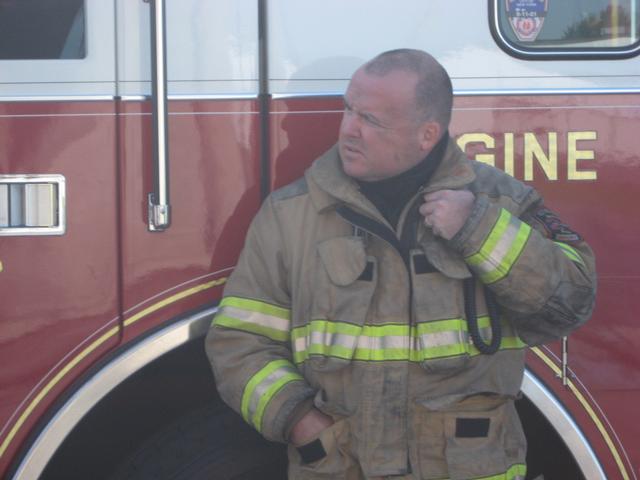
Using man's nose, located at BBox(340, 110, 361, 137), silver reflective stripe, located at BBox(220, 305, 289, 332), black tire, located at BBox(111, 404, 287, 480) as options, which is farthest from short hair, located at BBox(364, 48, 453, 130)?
black tire, located at BBox(111, 404, 287, 480)

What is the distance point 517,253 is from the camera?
7.08 ft

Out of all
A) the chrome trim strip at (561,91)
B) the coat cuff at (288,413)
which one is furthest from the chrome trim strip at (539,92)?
the coat cuff at (288,413)

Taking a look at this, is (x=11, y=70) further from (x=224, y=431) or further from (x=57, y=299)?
(x=224, y=431)

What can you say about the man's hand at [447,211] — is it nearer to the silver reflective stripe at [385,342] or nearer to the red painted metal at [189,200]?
the silver reflective stripe at [385,342]

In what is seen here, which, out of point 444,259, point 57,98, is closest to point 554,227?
point 444,259

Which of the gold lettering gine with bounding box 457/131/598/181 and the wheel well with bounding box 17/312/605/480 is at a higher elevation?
the gold lettering gine with bounding box 457/131/598/181

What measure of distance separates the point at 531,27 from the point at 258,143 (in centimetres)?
77

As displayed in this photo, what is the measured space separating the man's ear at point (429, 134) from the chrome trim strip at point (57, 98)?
30.8 inches

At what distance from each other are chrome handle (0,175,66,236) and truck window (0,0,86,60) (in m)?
0.32

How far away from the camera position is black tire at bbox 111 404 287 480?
2555 mm

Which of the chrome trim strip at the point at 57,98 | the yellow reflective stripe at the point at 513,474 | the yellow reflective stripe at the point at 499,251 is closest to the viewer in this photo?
the yellow reflective stripe at the point at 499,251

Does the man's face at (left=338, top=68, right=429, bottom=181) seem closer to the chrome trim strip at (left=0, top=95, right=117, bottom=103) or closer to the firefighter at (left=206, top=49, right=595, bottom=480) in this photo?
the firefighter at (left=206, top=49, right=595, bottom=480)

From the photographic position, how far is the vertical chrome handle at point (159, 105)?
2.39 m

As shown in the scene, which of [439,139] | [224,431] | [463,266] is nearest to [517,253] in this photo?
[463,266]
